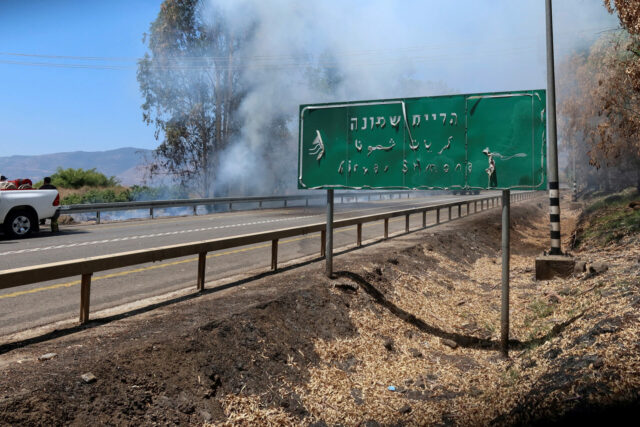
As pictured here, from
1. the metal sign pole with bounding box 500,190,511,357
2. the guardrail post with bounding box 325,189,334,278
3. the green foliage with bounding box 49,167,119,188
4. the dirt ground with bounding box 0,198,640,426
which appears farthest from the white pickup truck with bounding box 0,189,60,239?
the green foliage with bounding box 49,167,119,188

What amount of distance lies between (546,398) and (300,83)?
142ft

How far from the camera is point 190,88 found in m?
42.6

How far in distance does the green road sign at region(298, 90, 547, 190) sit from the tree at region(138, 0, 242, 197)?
116ft

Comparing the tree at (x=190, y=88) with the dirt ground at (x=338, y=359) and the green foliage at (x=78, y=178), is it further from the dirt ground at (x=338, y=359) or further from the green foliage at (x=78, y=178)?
the dirt ground at (x=338, y=359)

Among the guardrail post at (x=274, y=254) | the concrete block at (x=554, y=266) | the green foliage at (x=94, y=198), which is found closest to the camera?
the guardrail post at (x=274, y=254)

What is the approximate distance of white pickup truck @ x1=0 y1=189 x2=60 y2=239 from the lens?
49.3 ft

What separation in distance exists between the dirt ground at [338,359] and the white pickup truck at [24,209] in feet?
33.4

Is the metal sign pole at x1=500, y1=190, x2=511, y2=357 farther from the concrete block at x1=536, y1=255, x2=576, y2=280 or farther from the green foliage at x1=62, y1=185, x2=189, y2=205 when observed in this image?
the green foliage at x1=62, y1=185, x2=189, y2=205

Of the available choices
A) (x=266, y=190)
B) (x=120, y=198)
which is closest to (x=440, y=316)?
(x=120, y=198)

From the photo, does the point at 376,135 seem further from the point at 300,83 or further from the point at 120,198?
the point at 300,83

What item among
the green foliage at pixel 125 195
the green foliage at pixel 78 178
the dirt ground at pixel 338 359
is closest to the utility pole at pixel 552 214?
the dirt ground at pixel 338 359

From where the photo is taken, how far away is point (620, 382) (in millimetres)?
4227

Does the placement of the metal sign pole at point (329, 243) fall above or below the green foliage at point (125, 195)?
below

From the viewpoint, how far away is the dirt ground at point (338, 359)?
13.9ft
